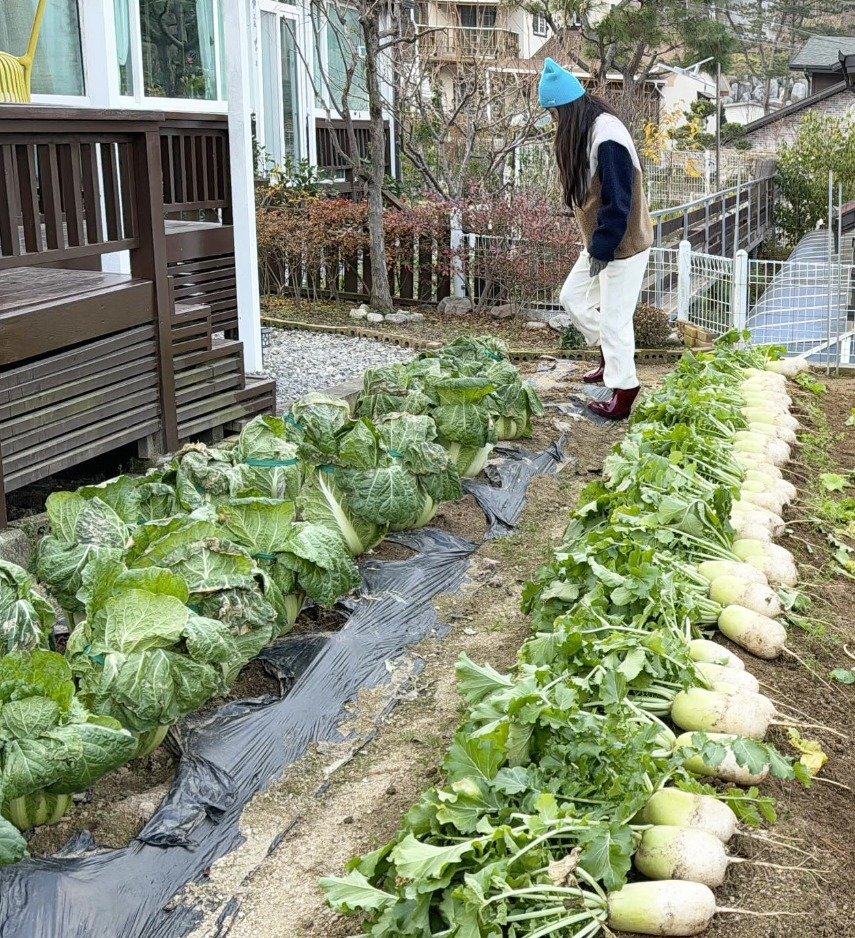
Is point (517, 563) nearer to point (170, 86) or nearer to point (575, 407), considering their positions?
point (575, 407)

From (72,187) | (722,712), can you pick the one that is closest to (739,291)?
(72,187)

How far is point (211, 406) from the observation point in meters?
6.75

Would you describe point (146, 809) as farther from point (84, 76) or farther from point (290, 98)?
point (290, 98)

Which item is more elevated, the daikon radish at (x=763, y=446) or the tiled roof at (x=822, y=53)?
the tiled roof at (x=822, y=53)

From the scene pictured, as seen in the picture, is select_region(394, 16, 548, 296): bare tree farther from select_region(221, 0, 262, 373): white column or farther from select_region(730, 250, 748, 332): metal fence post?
select_region(221, 0, 262, 373): white column

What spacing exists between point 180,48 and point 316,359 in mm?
2943

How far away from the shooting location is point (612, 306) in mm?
7727

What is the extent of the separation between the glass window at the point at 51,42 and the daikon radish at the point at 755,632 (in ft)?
21.2

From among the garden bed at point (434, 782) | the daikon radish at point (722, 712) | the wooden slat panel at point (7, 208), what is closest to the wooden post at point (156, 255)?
the wooden slat panel at point (7, 208)

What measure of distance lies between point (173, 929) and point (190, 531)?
146 cm

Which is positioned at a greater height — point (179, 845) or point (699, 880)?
point (699, 880)

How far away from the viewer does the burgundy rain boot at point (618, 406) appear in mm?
8102

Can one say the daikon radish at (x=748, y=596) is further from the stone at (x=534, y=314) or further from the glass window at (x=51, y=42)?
the stone at (x=534, y=314)

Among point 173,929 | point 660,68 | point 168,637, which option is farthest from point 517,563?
point 660,68
